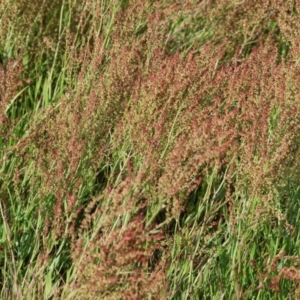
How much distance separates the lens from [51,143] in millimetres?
2869

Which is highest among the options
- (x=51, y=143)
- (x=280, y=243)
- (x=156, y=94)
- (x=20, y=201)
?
(x=156, y=94)

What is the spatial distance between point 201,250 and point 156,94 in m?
0.62

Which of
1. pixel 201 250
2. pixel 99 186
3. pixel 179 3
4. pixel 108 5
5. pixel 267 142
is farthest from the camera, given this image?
pixel 179 3

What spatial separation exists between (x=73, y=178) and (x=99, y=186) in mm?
432

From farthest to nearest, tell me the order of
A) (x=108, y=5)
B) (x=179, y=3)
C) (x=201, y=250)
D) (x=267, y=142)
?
1. (x=179, y=3)
2. (x=108, y=5)
3. (x=267, y=142)
4. (x=201, y=250)

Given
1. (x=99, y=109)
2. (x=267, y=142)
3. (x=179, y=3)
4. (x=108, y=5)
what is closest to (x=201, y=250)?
(x=267, y=142)

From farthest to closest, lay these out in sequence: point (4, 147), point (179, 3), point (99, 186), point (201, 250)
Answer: point (179, 3)
point (99, 186)
point (4, 147)
point (201, 250)

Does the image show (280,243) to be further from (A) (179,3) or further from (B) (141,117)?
(A) (179,3)

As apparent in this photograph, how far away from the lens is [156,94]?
2842mm

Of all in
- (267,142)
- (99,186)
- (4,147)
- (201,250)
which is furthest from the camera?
(99,186)

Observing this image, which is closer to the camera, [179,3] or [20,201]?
[20,201]

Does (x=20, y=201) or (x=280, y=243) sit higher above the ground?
(x=20, y=201)

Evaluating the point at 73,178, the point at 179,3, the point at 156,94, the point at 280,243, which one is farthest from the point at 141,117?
the point at 179,3

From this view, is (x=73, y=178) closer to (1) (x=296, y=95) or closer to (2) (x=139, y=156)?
(2) (x=139, y=156)
